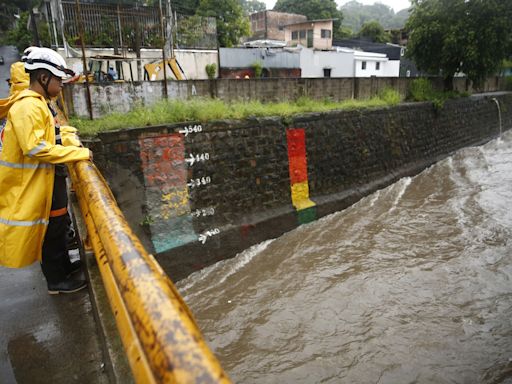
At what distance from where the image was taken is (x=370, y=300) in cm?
512

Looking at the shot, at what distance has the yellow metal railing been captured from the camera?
2.28ft

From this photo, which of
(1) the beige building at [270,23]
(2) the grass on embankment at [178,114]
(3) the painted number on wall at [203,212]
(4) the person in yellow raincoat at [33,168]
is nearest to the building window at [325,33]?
(1) the beige building at [270,23]

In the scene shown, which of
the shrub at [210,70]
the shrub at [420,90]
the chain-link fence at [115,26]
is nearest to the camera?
the shrub at [420,90]

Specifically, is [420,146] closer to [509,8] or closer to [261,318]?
[509,8]

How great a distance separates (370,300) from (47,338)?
13.4 feet

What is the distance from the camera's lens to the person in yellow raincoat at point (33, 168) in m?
2.16

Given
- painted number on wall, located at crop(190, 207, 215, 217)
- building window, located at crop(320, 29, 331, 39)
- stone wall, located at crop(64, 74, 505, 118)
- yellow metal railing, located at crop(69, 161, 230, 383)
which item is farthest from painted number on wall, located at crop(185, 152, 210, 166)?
building window, located at crop(320, 29, 331, 39)

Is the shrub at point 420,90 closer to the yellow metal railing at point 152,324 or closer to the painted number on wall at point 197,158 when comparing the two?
the painted number on wall at point 197,158

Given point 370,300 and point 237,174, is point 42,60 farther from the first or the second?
point 370,300

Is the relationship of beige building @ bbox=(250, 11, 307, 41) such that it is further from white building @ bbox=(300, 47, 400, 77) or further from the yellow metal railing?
the yellow metal railing

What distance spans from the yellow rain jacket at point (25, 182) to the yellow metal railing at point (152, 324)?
1331mm

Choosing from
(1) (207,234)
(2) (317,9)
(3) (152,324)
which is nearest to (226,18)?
(1) (207,234)

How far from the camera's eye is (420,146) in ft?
37.5

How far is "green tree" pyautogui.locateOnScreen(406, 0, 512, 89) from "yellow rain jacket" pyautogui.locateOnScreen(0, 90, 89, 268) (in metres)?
13.3
